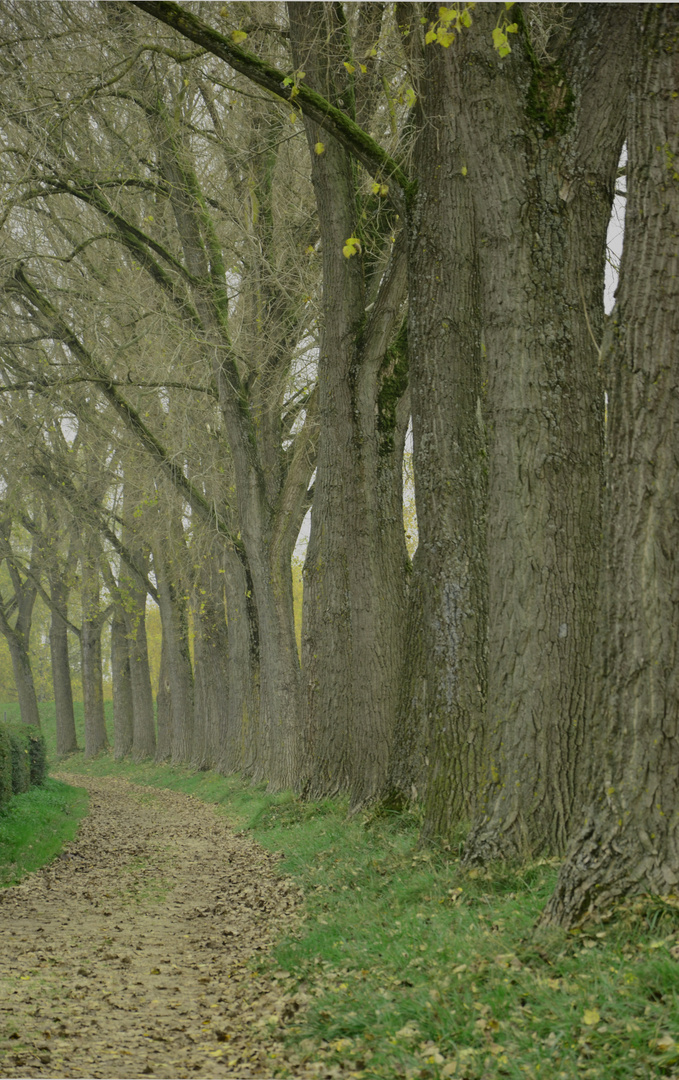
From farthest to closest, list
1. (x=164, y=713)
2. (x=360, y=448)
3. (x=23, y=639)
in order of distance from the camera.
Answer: (x=23, y=639) → (x=164, y=713) → (x=360, y=448)

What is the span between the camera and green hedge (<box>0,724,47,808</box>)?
1305 cm

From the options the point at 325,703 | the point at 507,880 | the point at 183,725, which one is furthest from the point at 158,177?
the point at 183,725

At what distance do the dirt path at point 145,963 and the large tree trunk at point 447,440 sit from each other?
7.09ft

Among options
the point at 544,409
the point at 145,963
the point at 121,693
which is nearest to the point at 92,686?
the point at 121,693

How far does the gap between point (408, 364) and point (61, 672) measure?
86.1ft

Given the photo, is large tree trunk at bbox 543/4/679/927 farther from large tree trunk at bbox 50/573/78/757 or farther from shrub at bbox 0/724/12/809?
large tree trunk at bbox 50/573/78/757

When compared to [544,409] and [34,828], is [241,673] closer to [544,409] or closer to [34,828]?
[34,828]

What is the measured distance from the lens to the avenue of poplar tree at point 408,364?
492 cm

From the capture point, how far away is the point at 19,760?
1513 cm

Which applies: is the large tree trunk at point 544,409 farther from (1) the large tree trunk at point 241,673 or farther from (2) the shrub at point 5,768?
(1) the large tree trunk at point 241,673

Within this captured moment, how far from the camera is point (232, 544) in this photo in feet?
57.5

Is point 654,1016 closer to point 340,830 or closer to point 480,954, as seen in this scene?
point 480,954

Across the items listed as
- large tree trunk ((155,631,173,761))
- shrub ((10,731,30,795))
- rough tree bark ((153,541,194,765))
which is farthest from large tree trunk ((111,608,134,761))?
shrub ((10,731,30,795))

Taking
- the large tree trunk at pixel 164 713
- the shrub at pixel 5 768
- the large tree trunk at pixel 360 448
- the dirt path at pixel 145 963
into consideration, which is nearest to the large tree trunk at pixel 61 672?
the large tree trunk at pixel 164 713
